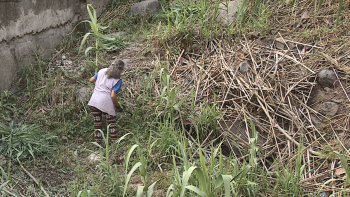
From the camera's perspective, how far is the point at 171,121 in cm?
433

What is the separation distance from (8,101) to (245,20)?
334 cm

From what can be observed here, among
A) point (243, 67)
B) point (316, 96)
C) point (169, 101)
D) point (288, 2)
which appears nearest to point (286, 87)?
point (316, 96)

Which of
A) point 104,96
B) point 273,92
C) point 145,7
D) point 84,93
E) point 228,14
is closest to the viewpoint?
point 104,96

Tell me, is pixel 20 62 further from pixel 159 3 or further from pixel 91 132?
pixel 159 3

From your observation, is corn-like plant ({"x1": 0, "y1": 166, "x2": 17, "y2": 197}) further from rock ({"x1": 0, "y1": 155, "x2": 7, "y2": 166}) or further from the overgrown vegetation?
rock ({"x1": 0, "y1": 155, "x2": 7, "y2": 166})

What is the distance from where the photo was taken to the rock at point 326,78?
14.7 ft

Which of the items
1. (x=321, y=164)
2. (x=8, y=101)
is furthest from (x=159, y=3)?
(x=321, y=164)

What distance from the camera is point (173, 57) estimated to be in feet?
17.2

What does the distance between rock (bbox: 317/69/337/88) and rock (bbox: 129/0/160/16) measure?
2967 mm

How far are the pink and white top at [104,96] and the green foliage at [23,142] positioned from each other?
0.61 metres

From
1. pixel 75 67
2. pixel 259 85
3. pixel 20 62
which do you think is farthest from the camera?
pixel 75 67

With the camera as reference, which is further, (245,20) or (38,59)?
(245,20)

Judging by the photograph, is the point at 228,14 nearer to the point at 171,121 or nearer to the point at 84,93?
the point at 171,121

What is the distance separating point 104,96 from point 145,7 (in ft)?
8.26
